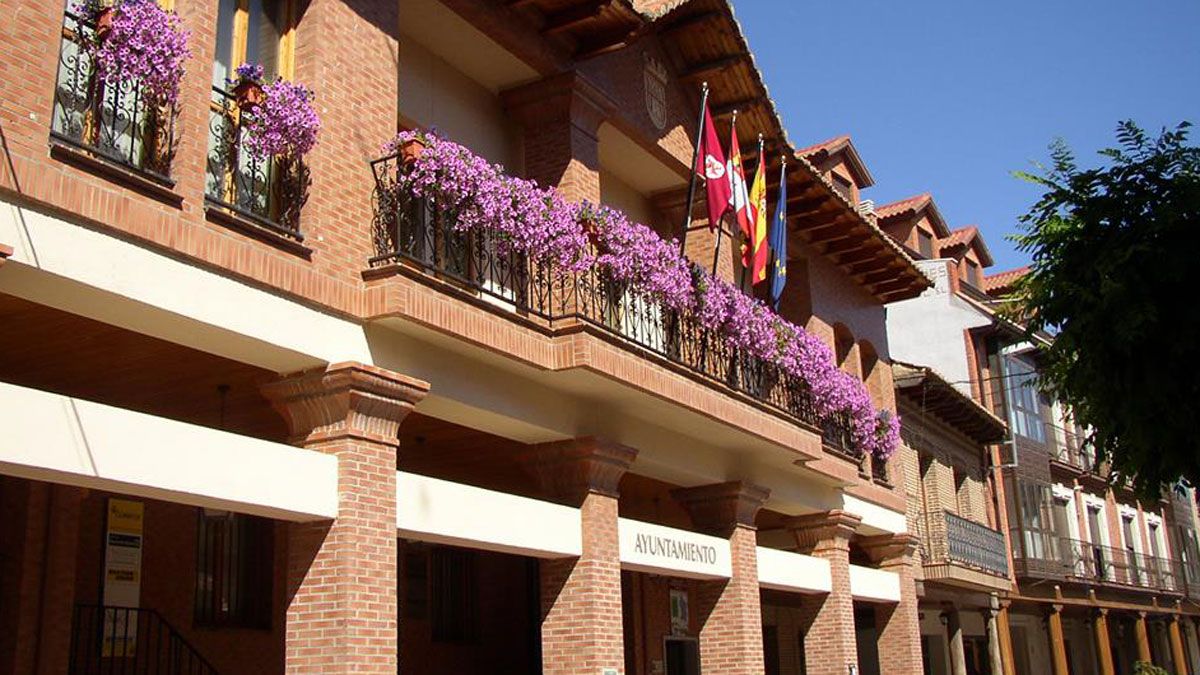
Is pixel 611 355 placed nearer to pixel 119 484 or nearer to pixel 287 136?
pixel 287 136

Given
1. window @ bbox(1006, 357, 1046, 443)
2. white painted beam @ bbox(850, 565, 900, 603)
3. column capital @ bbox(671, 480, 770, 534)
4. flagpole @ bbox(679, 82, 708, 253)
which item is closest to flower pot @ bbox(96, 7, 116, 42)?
flagpole @ bbox(679, 82, 708, 253)

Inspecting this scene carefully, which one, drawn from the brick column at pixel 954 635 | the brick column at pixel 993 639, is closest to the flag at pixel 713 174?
the brick column at pixel 954 635

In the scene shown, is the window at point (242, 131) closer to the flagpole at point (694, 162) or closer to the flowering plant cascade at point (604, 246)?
the flowering plant cascade at point (604, 246)

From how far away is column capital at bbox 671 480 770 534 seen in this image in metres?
14.7

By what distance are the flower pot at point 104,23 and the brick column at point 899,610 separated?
15486 millimetres

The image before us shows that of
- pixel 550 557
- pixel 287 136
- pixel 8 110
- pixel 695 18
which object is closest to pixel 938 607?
pixel 695 18

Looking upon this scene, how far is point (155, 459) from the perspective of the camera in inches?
297

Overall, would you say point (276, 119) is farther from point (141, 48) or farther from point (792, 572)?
point (792, 572)

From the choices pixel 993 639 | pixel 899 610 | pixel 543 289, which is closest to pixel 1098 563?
pixel 993 639

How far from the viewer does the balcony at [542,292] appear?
9.84 metres

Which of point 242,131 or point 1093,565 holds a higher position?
point 242,131

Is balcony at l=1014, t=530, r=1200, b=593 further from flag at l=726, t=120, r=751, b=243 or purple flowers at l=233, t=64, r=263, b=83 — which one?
purple flowers at l=233, t=64, r=263, b=83

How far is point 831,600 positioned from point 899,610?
351 cm

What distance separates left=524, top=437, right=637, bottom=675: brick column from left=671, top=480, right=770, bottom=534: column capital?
2929mm
